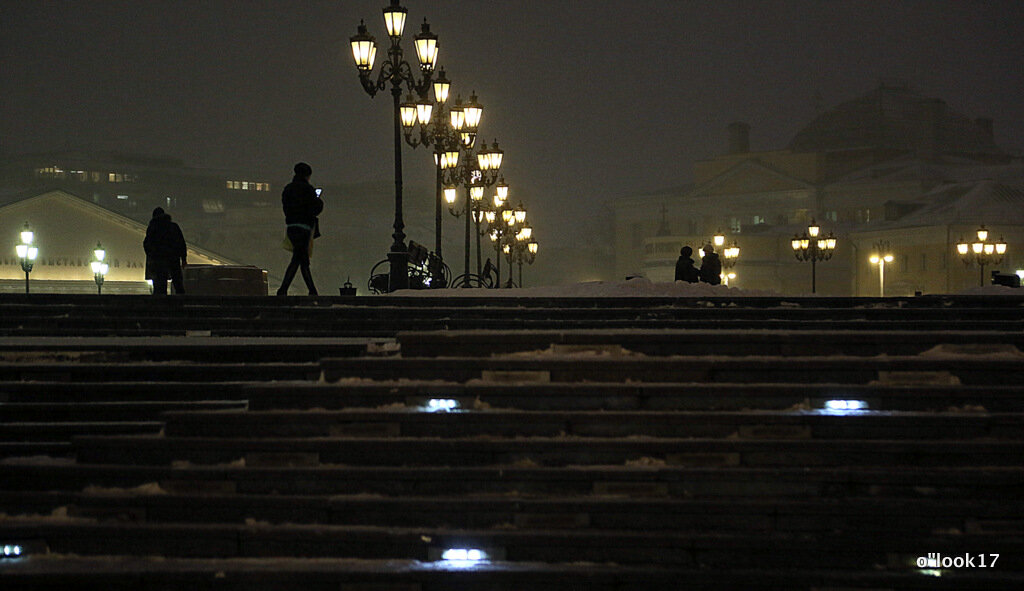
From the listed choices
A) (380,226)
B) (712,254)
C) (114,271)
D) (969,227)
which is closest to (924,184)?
(969,227)

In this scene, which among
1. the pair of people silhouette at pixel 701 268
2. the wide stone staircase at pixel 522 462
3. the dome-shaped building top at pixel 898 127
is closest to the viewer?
the wide stone staircase at pixel 522 462

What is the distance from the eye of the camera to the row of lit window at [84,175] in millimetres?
98250

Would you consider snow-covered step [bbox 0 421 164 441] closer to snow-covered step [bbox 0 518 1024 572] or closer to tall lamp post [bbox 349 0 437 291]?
snow-covered step [bbox 0 518 1024 572]

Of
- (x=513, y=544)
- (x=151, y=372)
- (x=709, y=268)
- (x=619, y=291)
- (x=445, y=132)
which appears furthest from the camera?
(x=445, y=132)

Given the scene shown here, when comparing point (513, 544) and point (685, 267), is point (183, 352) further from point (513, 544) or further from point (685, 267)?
point (685, 267)

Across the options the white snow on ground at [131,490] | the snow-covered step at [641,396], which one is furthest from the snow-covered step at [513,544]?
the snow-covered step at [641,396]

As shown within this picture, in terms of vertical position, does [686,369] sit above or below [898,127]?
below

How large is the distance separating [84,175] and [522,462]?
331 ft

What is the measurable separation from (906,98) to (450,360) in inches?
4179

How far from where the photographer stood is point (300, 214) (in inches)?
543

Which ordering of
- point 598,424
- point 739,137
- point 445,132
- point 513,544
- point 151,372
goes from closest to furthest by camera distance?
point 513,544 < point 598,424 < point 151,372 < point 445,132 < point 739,137

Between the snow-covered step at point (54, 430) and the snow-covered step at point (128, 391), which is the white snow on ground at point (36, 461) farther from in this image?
the snow-covered step at point (128, 391)

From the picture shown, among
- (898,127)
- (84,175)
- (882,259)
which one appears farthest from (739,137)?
(84,175)

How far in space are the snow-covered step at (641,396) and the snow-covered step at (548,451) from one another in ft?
1.46
